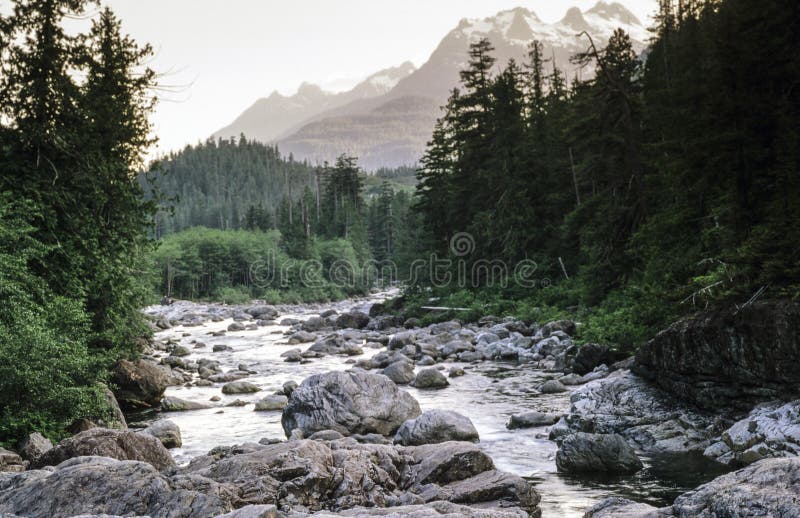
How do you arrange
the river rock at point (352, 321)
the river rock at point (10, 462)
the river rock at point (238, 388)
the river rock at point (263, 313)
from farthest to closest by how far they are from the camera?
the river rock at point (263, 313)
the river rock at point (352, 321)
the river rock at point (238, 388)
the river rock at point (10, 462)

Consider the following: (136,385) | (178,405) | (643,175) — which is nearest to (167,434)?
(178,405)

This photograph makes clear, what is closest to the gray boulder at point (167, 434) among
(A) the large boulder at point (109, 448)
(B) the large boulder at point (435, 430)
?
(A) the large boulder at point (109, 448)

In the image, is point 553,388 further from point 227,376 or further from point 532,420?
point 227,376

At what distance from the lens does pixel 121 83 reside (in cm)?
1786

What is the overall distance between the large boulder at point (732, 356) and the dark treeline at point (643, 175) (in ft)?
1.69

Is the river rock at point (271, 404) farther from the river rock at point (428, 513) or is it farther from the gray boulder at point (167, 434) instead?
the river rock at point (428, 513)

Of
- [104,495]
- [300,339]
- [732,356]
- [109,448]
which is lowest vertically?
[300,339]

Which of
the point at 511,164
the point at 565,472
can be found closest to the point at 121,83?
the point at 565,472

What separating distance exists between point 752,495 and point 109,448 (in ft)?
29.0

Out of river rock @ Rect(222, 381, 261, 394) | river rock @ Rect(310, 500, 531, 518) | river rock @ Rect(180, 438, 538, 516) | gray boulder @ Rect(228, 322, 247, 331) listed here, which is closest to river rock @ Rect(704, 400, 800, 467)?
river rock @ Rect(180, 438, 538, 516)

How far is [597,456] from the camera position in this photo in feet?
31.6

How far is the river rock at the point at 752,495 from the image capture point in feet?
15.7

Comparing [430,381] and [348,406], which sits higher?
[348,406]

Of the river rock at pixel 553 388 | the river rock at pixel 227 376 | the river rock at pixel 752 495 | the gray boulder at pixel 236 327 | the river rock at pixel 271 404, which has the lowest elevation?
the gray boulder at pixel 236 327
